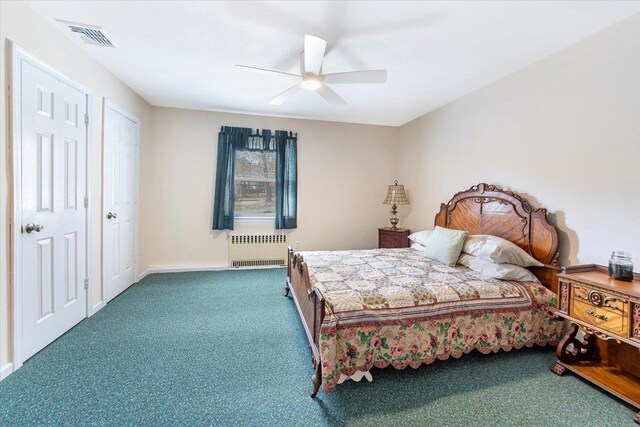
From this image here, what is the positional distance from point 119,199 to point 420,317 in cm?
371

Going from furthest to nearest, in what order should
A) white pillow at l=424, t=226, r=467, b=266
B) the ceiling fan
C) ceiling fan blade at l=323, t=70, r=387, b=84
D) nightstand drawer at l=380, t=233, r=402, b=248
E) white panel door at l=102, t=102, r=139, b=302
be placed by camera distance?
nightstand drawer at l=380, t=233, r=402, b=248
white panel door at l=102, t=102, r=139, b=302
white pillow at l=424, t=226, r=467, b=266
ceiling fan blade at l=323, t=70, r=387, b=84
the ceiling fan

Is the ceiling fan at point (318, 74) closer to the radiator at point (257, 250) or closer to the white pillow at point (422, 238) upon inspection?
the white pillow at point (422, 238)

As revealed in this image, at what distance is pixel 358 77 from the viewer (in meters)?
2.48

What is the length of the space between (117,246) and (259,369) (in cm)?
262

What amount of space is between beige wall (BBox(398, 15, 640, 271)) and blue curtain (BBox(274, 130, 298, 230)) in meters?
2.65

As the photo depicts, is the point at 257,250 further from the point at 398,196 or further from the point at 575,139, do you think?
→ the point at 575,139

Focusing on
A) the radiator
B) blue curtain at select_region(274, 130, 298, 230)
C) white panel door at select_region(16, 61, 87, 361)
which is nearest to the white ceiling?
white panel door at select_region(16, 61, 87, 361)

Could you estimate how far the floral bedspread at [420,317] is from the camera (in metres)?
1.84

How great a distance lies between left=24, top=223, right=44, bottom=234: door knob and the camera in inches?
81.5

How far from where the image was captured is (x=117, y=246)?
11.4 ft

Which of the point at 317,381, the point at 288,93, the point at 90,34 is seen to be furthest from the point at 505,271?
the point at 90,34

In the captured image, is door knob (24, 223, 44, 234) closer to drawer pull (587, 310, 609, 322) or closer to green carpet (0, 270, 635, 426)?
green carpet (0, 270, 635, 426)

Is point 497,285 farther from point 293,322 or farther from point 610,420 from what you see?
point 293,322

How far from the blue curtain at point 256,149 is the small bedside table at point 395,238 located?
155 cm
